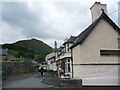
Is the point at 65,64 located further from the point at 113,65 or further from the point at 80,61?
the point at 113,65

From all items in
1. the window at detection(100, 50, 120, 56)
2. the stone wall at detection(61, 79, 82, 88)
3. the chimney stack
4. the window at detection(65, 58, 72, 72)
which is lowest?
the stone wall at detection(61, 79, 82, 88)

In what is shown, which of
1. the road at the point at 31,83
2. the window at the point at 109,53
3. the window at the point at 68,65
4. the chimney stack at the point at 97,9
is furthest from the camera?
the window at the point at 68,65

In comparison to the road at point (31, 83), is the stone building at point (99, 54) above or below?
above

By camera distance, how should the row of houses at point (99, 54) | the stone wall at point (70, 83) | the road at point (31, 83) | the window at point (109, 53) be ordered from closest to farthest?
1. the stone wall at point (70, 83)
2. the road at point (31, 83)
3. the row of houses at point (99, 54)
4. the window at point (109, 53)

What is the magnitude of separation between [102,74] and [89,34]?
4461mm

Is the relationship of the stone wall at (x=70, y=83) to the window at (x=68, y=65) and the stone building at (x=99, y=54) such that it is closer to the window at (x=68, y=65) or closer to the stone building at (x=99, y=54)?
the stone building at (x=99, y=54)

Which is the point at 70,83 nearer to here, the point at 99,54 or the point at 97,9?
the point at 99,54

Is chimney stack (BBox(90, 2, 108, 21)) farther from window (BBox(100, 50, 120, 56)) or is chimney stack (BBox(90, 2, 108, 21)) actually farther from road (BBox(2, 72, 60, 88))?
road (BBox(2, 72, 60, 88))

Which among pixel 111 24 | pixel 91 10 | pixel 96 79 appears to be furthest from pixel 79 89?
pixel 91 10

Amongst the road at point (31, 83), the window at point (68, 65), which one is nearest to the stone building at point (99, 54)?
the road at point (31, 83)

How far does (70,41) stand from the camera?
807 inches

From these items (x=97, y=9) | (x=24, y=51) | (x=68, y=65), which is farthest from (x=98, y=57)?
(x=24, y=51)

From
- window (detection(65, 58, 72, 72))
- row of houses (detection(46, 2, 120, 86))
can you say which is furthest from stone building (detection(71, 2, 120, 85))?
window (detection(65, 58, 72, 72))

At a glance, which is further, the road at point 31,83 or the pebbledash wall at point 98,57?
the pebbledash wall at point 98,57
